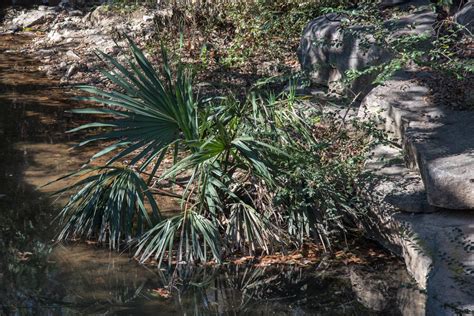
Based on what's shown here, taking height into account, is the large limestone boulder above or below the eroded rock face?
below

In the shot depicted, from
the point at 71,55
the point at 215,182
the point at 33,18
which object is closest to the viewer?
the point at 215,182

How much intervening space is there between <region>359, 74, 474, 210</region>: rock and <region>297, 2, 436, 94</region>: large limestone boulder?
0.73 metres

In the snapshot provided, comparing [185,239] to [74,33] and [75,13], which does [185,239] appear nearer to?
[74,33]

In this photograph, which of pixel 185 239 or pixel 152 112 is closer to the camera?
pixel 185 239

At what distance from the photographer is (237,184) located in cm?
761

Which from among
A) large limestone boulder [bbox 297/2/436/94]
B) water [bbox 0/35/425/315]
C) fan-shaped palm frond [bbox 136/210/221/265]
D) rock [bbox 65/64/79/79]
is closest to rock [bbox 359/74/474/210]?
large limestone boulder [bbox 297/2/436/94]

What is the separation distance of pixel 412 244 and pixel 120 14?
11.4m

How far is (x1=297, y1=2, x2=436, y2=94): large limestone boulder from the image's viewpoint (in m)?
9.74

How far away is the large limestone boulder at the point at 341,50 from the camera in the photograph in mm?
9742

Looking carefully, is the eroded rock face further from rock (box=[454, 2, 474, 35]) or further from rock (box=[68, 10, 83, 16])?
rock (box=[454, 2, 474, 35])

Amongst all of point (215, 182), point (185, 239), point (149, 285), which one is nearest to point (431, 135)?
point (215, 182)

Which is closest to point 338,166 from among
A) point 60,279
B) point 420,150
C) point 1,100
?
point 420,150

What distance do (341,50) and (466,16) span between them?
167cm

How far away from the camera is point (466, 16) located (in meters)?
9.56
